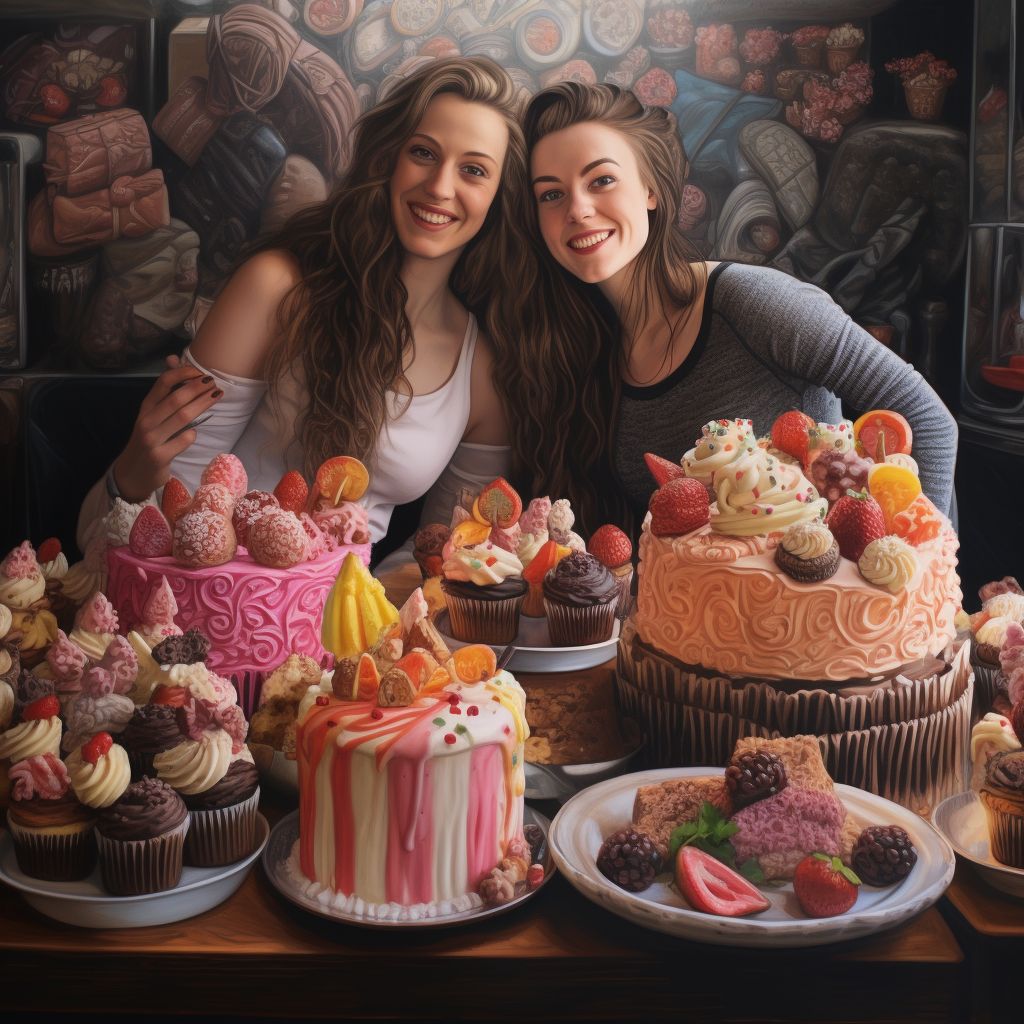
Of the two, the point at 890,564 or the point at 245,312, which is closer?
the point at 890,564

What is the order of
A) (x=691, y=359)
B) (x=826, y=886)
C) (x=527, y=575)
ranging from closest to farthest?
1. (x=826, y=886)
2. (x=527, y=575)
3. (x=691, y=359)

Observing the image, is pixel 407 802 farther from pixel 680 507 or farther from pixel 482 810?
pixel 680 507

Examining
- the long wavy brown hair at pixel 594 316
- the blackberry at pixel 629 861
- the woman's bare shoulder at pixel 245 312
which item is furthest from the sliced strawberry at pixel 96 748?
the long wavy brown hair at pixel 594 316

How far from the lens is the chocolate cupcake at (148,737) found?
152 centimetres

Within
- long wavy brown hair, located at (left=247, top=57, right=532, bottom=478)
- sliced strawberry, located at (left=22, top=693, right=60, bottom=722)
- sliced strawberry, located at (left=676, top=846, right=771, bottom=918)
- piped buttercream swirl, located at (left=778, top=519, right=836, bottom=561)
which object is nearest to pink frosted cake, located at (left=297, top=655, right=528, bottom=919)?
sliced strawberry, located at (left=676, top=846, right=771, bottom=918)

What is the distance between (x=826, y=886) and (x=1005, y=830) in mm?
333

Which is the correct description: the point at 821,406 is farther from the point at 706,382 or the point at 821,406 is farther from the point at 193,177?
the point at 193,177

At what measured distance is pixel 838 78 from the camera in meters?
2.80

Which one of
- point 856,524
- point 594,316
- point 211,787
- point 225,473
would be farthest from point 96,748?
point 594,316

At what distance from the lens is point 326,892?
1.49 m

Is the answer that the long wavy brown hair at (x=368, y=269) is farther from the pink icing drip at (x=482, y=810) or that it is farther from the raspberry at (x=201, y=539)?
the pink icing drip at (x=482, y=810)

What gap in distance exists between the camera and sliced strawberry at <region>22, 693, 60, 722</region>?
157 centimetres

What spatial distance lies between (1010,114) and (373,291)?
6.12ft

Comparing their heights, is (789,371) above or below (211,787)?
above
